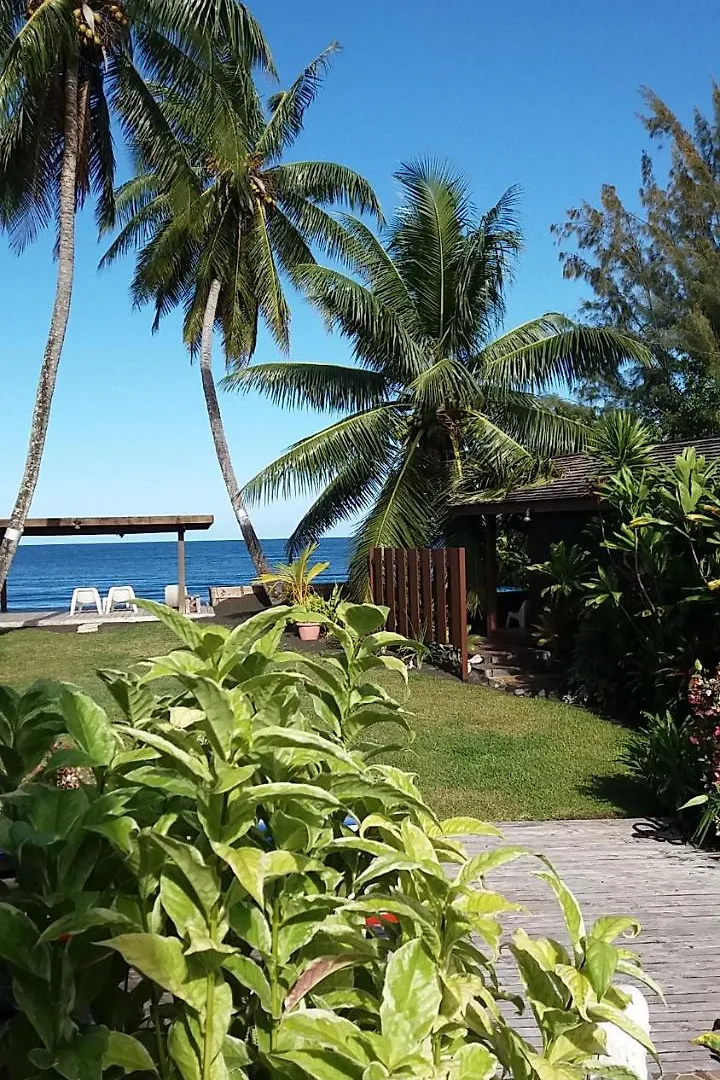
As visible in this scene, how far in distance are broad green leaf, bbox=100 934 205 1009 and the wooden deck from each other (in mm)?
2304

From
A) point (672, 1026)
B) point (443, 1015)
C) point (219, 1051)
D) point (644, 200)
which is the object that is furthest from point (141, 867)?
point (644, 200)

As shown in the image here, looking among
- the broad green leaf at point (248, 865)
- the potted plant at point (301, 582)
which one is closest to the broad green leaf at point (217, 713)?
the broad green leaf at point (248, 865)

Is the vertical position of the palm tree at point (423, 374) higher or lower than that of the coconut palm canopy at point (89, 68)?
lower

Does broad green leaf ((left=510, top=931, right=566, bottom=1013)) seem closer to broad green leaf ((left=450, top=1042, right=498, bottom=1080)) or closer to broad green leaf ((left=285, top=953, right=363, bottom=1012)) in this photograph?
broad green leaf ((left=450, top=1042, right=498, bottom=1080))

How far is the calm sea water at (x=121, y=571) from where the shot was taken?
201 ft

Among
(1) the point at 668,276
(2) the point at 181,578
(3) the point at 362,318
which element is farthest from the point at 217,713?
(1) the point at 668,276

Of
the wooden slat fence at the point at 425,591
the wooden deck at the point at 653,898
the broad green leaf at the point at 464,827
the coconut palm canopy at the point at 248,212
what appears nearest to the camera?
the broad green leaf at the point at 464,827

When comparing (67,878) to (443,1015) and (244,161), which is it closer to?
(443,1015)

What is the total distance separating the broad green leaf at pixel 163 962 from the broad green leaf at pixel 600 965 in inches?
25.0

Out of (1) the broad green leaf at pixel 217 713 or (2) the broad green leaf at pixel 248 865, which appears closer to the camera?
(2) the broad green leaf at pixel 248 865

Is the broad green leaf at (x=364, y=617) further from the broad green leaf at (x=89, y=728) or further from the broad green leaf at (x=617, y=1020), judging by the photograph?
the broad green leaf at (x=617, y=1020)

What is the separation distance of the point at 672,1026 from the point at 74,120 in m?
16.9

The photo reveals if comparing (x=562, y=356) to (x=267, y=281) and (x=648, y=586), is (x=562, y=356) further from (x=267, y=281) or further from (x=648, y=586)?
(x=648, y=586)

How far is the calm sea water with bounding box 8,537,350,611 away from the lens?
61194mm
